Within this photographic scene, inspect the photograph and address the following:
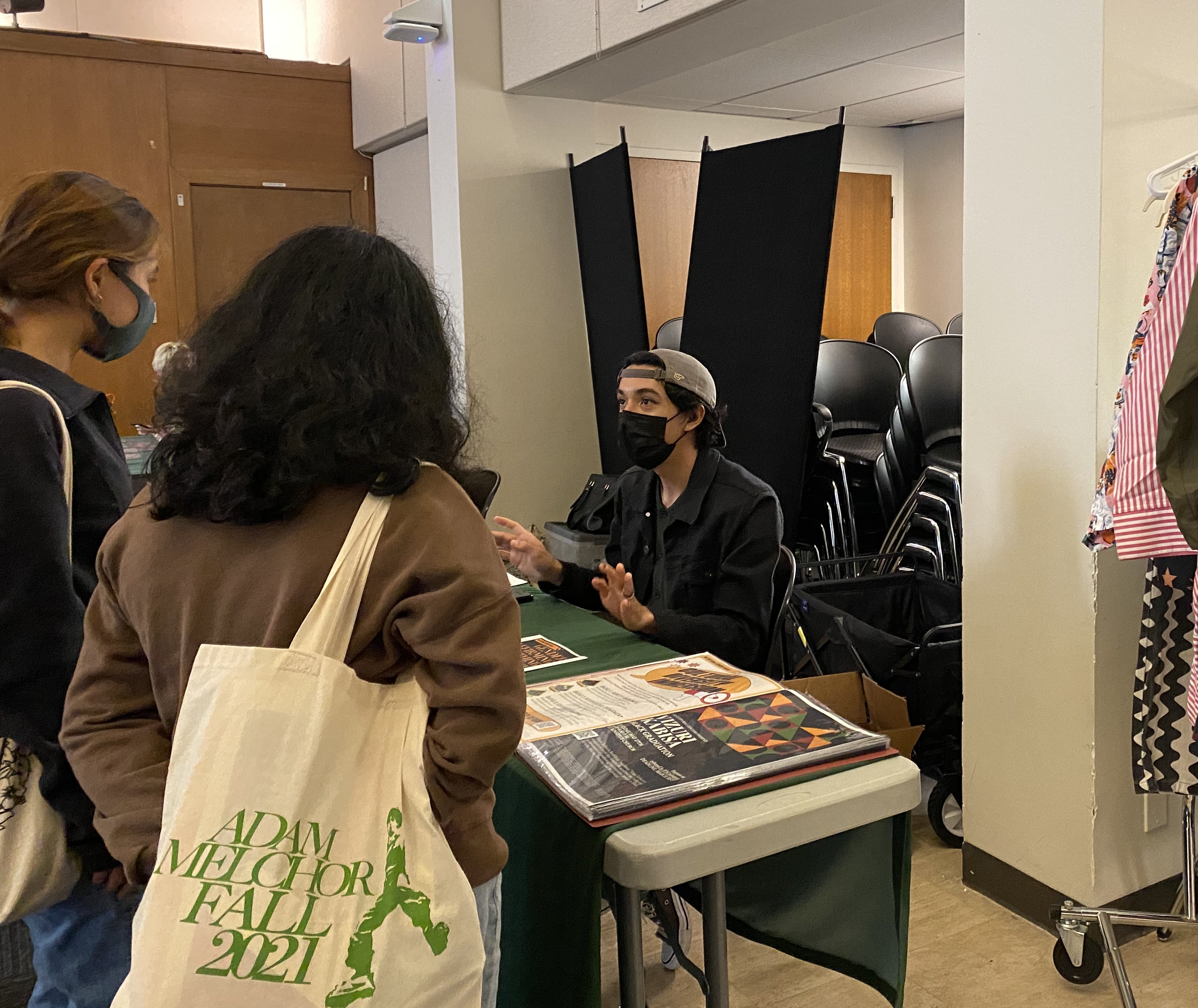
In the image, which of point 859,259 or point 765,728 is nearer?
point 765,728

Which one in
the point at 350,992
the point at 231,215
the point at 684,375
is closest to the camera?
the point at 350,992

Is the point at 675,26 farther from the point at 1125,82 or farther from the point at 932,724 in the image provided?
the point at 932,724

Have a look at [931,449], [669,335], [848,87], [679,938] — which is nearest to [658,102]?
[848,87]

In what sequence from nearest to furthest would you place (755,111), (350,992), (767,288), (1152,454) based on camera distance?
(350,992)
(1152,454)
(767,288)
(755,111)

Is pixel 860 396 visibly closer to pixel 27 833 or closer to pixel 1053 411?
pixel 1053 411

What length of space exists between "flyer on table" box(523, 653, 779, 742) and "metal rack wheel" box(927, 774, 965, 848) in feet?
3.90

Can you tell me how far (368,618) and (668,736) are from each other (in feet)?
1.75

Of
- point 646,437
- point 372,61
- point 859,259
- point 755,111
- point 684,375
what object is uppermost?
point 372,61

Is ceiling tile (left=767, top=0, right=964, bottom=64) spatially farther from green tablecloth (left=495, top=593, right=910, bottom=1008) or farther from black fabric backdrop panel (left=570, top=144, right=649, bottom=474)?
green tablecloth (left=495, top=593, right=910, bottom=1008)

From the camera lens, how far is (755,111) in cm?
528

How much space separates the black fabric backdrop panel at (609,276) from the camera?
3832mm

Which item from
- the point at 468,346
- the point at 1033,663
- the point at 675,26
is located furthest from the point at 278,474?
the point at 468,346

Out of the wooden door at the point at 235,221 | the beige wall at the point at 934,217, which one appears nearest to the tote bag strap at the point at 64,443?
the wooden door at the point at 235,221

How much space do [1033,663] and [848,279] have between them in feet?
13.9
